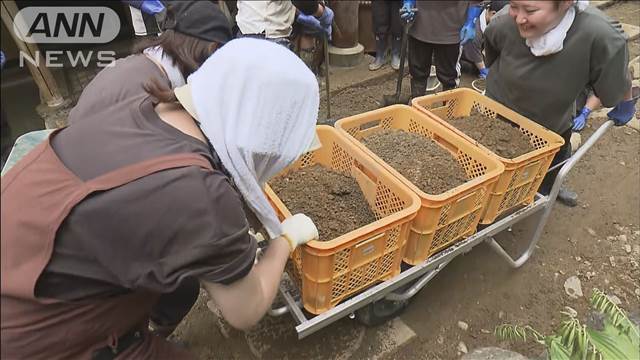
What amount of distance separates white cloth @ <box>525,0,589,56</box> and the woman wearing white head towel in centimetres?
138

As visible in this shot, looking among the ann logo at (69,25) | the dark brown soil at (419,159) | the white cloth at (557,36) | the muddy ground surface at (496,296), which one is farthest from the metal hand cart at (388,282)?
the ann logo at (69,25)

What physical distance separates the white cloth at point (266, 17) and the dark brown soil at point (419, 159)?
1.61 meters

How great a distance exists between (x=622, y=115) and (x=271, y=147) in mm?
1888

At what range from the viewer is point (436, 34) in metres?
3.39

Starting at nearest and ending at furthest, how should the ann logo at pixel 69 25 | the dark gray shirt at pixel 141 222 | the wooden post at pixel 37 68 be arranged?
the dark gray shirt at pixel 141 222, the wooden post at pixel 37 68, the ann logo at pixel 69 25

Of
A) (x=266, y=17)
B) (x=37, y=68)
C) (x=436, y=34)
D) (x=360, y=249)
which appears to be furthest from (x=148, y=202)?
(x=37, y=68)

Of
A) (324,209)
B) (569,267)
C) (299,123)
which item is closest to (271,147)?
(299,123)

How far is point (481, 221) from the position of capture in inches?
79.5

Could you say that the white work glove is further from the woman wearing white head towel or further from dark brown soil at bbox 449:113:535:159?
dark brown soil at bbox 449:113:535:159

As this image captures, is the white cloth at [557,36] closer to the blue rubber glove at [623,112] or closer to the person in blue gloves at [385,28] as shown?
the blue rubber glove at [623,112]

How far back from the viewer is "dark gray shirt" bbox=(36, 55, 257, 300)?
0.95m

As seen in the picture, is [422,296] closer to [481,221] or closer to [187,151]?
[481,221]

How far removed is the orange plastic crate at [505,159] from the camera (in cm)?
Answer: 188

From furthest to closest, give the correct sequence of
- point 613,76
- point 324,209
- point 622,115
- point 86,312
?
point 622,115 < point 613,76 < point 324,209 < point 86,312
